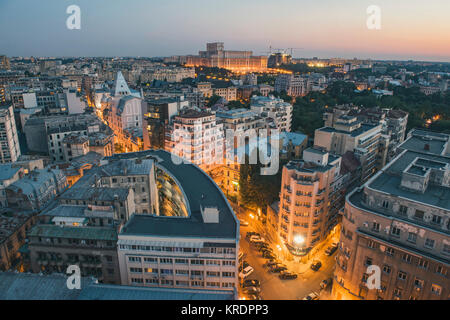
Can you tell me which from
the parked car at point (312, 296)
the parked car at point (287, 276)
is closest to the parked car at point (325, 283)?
the parked car at point (312, 296)

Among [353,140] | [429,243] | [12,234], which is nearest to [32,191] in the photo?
[12,234]

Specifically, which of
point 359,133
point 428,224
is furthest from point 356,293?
point 359,133

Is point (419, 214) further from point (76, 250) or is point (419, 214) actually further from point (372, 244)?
point (76, 250)

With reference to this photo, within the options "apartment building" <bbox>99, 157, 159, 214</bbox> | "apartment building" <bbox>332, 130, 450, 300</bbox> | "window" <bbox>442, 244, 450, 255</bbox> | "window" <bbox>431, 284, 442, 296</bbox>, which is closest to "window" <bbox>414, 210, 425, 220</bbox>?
"apartment building" <bbox>332, 130, 450, 300</bbox>

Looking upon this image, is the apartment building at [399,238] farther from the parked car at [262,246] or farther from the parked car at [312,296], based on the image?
the parked car at [262,246]

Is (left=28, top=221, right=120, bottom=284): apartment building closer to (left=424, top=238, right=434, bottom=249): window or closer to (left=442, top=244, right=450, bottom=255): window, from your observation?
(left=424, top=238, right=434, bottom=249): window

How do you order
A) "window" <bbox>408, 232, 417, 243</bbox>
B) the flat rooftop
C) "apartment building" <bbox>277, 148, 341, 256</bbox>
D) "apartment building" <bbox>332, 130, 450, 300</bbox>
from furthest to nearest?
"apartment building" <bbox>277, 148, 341, 256</bbox> < the flat rooftop < "window" <bbox>408, 232, 417, 243</bbox> < "apartment building" <bbox>332, 130, 450, 300</bbox>
